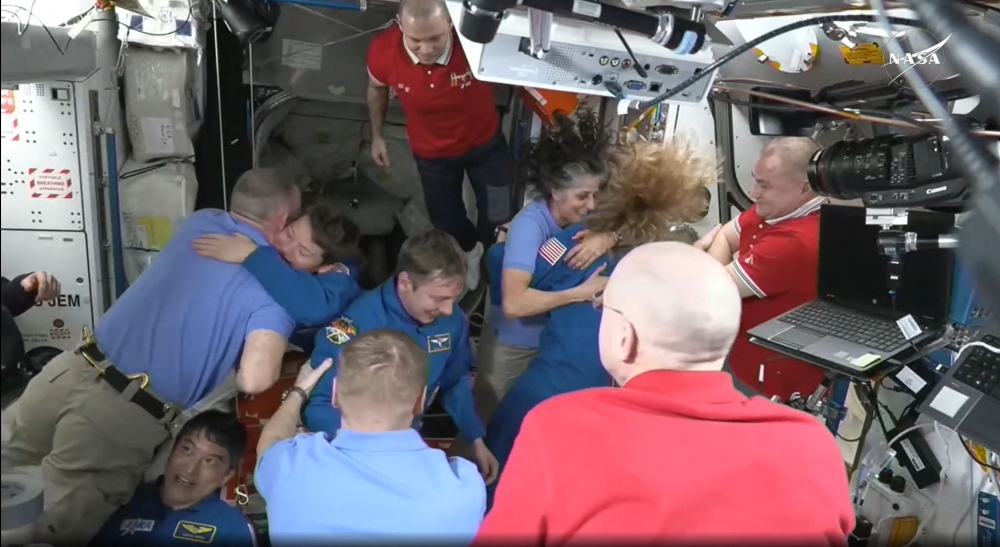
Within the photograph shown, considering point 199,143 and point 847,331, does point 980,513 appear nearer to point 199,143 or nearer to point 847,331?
point 847,331

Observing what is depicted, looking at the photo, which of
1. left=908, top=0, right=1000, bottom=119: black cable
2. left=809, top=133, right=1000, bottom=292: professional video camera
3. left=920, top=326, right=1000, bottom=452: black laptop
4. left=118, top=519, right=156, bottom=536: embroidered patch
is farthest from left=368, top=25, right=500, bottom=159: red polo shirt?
left=908, top=0, right=1000, bottom=119: black cable

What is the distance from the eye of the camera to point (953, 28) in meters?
0.95

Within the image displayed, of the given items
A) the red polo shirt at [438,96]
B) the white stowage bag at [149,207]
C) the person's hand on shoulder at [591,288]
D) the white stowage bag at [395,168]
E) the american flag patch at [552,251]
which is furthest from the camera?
the white stowage bag at [395,168]

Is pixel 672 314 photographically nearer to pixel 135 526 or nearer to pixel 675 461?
pixel 675 461

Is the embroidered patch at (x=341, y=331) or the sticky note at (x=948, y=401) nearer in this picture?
the sticky note at (x=948, y=401)

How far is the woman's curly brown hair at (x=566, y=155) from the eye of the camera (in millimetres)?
2832

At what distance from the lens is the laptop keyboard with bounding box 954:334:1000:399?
7.06 feet

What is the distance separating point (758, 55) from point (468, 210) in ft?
5.41

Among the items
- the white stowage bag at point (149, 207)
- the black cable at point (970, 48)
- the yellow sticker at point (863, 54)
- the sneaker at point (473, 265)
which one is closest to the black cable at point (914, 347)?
the yellow sticker at point (863, 54)

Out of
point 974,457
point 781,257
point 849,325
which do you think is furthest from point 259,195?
point 974,457

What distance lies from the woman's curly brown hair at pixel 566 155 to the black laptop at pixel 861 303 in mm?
855

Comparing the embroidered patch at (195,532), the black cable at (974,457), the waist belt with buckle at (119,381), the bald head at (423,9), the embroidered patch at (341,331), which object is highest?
the bald head at (423,9)

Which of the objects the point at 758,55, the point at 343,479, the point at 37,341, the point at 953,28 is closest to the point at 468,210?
the point at 758,55

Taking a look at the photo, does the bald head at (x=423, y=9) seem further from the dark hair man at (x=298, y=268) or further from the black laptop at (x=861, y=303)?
the black laptop at (x=861, y=303)
